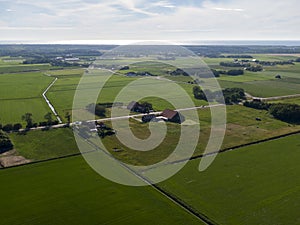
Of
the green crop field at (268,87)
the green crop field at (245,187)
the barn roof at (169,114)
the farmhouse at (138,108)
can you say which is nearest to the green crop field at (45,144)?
the green crop field at (245,187)

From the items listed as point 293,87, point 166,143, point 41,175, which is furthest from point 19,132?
point 293,87

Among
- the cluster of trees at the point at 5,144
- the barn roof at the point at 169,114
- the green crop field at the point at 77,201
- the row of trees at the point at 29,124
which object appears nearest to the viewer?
the green crop field at the point at 77,201

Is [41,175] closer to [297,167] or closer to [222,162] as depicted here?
[222,162]

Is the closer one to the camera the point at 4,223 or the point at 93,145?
the point at 4,223

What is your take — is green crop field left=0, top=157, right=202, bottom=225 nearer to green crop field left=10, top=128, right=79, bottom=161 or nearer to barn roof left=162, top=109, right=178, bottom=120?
green crop field left=10, top=128, right=79, bottom=161

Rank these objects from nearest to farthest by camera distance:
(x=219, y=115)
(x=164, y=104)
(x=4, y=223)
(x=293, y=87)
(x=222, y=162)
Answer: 1. (x=4, y=223)
2. (x=222, y=162)
3. (x=219, y=115)
4. (x=164, y=104)
5. (x=293, y=87)

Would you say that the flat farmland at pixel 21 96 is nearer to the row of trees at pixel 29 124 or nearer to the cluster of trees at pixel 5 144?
the row of trees at pixel 29 124
